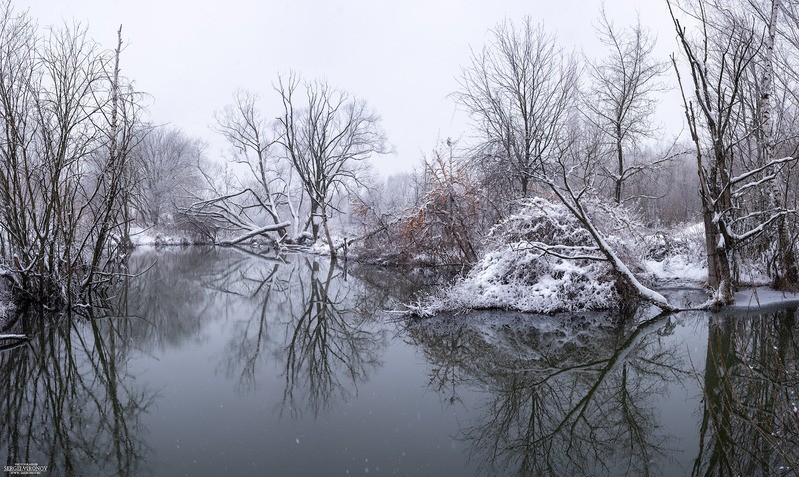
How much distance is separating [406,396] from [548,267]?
5740mm

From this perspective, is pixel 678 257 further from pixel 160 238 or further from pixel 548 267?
pixel 160 238

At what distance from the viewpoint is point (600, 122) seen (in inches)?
754

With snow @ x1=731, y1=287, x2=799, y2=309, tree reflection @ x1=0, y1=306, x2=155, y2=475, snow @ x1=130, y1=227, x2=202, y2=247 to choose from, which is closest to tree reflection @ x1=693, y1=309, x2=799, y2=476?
snow @ x1=731, y1=287, x2=799, y2=309

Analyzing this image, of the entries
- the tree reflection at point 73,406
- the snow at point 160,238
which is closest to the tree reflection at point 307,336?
the tree reflection at point 73,406

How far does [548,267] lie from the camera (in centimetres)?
1011

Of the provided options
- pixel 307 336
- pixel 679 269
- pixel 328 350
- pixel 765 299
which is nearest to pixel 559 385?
pixel 328 350

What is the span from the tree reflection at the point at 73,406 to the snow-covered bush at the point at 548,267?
559 centimetres

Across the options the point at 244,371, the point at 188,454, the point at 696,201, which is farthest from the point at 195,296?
the point at 696,201

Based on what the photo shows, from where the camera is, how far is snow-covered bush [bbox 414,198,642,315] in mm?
9547

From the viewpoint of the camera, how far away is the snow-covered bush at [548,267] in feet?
31.3

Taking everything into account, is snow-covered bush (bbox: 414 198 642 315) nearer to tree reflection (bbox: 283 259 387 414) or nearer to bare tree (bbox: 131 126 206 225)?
tree reflection (bbox: 283 259 387 414)

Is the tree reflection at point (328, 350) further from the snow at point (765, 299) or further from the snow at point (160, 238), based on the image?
the snow at point (160, 238)

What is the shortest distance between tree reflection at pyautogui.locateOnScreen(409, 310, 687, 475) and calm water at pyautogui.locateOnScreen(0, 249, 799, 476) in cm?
2

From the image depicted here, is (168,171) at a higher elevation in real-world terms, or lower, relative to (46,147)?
higher
